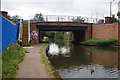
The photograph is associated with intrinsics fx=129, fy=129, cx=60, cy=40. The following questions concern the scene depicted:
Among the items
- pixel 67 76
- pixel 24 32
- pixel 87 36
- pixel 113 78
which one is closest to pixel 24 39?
pixel 24 32

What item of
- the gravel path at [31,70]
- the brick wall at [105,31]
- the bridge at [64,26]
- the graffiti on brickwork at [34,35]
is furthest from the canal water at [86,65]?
the bridge at [64,26]

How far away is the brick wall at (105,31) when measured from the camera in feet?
75.9

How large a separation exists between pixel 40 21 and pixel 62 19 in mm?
4154

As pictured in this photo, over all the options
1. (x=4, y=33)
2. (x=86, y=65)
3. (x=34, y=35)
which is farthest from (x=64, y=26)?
(x=4, y=33)

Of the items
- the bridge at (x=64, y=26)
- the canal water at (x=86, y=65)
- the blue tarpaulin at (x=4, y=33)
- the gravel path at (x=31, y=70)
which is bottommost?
the canal water at (x=86, y=65)

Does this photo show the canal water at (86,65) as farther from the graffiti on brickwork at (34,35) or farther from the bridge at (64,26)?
the bridge at (64,26)

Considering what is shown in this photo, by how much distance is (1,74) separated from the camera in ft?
15.2

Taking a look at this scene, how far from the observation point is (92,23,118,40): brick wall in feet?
75.9

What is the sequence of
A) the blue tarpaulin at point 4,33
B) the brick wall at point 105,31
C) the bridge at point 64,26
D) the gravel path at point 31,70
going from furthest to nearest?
the bridge at point 64,26 → the brick wall at point 105,31 → the blue tarpaulin at point 4,33 → the gravel path at point 31,70

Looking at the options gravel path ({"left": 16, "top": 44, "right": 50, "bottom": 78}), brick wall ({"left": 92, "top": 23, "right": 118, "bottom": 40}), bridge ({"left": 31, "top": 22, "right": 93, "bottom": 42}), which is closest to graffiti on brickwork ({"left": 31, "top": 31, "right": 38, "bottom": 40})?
bridge ({"left": 31, "top": 22, "right": 93, "bottom": 42})

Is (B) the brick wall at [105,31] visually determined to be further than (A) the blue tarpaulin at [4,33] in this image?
Yes

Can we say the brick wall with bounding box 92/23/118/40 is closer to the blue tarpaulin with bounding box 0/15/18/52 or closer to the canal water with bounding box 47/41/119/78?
the canal water with bounding box 47/41/119/78

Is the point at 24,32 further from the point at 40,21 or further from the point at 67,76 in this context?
the point at 67,76

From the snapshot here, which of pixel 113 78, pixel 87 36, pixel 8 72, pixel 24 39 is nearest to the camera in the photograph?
pixel 8 72
